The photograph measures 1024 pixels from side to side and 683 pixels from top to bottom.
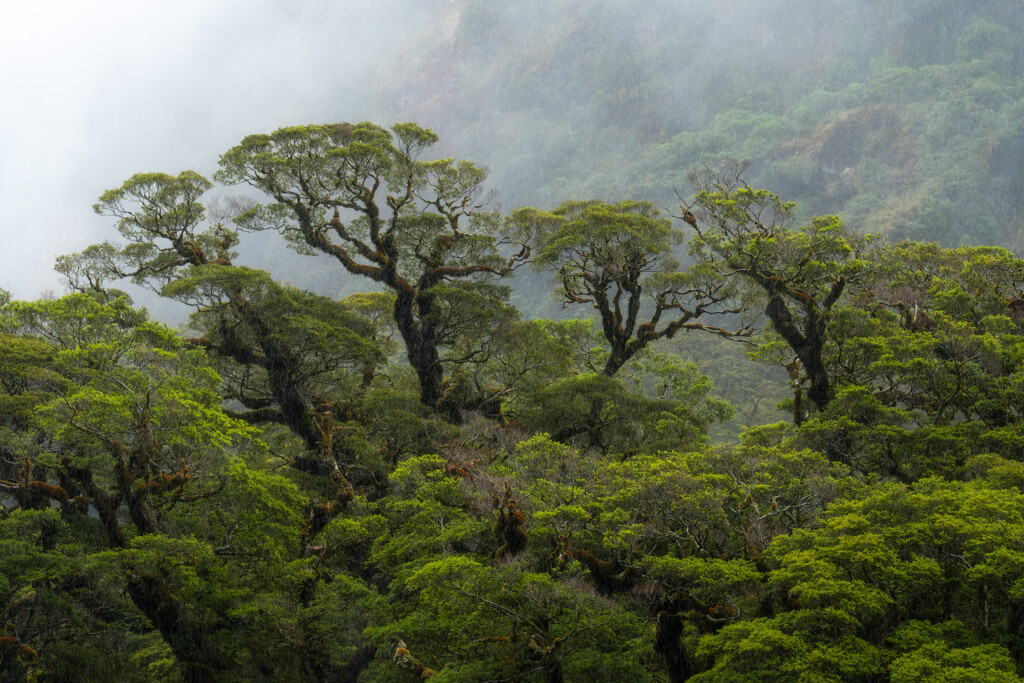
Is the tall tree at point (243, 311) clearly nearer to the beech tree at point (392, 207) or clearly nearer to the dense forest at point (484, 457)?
the dense forest at point (484, 457)

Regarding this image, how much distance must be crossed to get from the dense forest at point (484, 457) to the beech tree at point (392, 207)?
108 mm

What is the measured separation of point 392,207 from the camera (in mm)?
19984

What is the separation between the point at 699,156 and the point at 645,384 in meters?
35.8

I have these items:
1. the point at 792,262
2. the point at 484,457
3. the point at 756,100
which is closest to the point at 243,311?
the point at 484,457

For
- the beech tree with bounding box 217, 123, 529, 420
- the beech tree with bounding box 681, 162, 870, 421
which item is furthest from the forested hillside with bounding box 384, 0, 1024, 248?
the beech tree with bounding box 217, 123, 529, 420

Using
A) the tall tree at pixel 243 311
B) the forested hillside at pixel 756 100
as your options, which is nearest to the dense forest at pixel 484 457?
the tall tree at pixel 243 311

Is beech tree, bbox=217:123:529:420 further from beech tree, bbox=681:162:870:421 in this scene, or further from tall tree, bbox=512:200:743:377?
beech tree, bbox=681:162:870:421

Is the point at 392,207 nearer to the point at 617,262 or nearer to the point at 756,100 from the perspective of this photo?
the point at 617,262

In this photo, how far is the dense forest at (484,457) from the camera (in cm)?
936

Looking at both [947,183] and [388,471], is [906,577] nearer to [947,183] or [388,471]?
[388,471]

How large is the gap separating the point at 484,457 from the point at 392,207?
8.18m

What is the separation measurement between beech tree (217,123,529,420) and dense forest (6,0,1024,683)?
0.36 ft

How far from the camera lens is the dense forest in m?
9.36

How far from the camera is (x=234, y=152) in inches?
749
